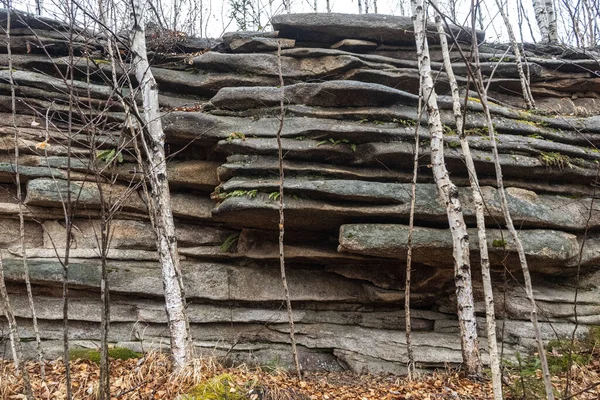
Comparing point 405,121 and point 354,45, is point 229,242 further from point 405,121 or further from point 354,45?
point 354,45

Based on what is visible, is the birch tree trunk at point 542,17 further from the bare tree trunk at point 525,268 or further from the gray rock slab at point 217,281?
the bare tree trunk at point 525,268

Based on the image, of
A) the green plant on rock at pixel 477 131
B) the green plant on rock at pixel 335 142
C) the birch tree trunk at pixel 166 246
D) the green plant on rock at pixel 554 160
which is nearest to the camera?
the birch tree trunk at pixel 166 246

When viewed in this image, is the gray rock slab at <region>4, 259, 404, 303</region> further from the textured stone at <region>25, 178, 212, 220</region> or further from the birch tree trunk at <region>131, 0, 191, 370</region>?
the birch tree trunk at <region>131, 0, 191, 370</region>

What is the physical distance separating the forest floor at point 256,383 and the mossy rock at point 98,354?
91 millimetres

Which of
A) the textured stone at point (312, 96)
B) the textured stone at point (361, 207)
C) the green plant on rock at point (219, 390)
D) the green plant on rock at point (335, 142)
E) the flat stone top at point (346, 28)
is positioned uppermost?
the flat stone top at point (346, 28)

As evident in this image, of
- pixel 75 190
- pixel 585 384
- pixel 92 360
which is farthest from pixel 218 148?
pixel 585 384

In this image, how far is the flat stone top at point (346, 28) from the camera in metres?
11.1

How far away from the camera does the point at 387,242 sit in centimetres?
793

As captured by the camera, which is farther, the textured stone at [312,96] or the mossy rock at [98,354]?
the textured stone at [312,96]

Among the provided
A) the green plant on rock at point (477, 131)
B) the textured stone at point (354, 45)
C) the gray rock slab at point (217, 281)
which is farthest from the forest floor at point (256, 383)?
the textured stone at point (354, 45)

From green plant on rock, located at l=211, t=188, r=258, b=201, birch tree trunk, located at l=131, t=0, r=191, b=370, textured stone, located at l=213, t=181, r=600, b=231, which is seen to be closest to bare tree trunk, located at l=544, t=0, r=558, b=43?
textured stone, located at l=213, t=181, r=600, b=231

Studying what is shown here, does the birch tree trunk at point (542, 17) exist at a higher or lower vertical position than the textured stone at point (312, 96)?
higher

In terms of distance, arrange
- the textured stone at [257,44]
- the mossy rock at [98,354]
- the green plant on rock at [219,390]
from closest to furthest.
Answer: the green plant on rock at [219,390] < the mossy rock at [98,354] < the textured stone at [257,44]

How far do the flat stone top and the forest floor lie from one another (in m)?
8.65
